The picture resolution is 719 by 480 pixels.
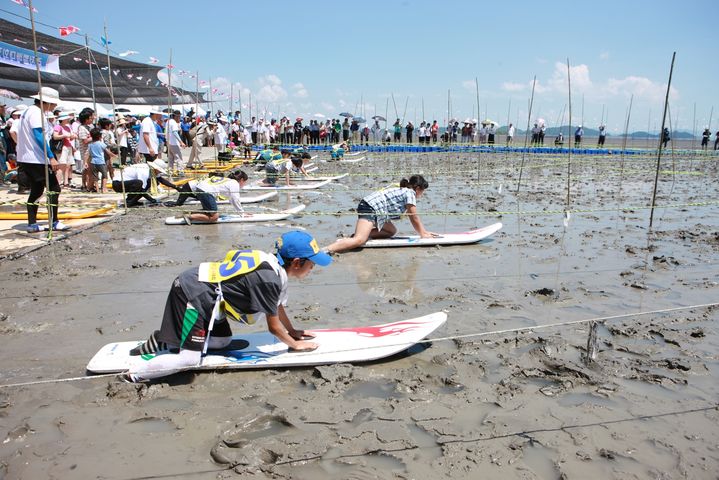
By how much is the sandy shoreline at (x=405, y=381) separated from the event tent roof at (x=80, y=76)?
14.8m

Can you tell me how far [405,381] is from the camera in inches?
158

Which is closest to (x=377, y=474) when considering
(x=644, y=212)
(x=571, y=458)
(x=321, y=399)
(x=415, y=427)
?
(x=415, y=427)

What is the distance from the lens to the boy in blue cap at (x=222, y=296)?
3.74m

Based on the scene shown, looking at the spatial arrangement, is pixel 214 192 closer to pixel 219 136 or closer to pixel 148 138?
pixel 148 138

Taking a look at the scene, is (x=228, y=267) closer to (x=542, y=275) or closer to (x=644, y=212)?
(x=542, y=275)

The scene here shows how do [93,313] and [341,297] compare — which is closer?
[93,313]

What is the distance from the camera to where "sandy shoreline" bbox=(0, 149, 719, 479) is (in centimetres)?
307

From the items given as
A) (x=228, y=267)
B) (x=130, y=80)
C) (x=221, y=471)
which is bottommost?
(x=221, y=471)

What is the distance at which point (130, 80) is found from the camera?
31672 millimetres

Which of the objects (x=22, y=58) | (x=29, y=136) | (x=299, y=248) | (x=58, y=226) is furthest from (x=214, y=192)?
(x=22, y=58)

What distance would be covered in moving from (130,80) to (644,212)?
30273 mm

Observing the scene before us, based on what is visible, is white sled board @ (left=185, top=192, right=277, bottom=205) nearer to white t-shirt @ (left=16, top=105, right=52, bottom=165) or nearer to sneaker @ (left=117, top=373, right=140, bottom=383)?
white t-shirt @ (left=16, top=105, right=52, bottom=165)

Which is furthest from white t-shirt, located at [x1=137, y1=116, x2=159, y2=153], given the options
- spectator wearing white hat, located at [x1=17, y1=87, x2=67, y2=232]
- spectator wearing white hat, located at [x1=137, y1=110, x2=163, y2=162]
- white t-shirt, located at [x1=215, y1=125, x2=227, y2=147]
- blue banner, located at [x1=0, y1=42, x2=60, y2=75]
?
blue banner, located at [x1=0, y1=42, x2=60, y2=75]

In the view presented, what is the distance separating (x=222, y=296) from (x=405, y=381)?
1553 millimetres
